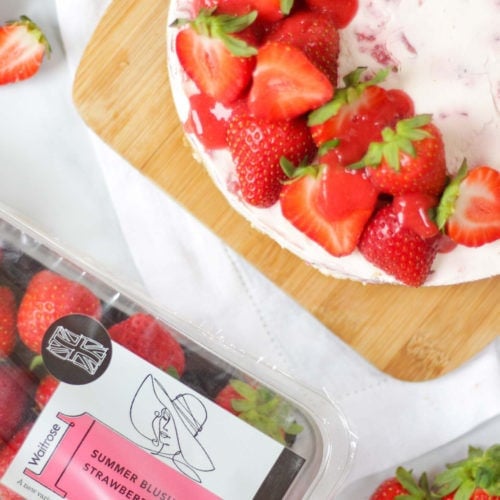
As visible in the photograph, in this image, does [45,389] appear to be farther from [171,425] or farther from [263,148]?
[263,148]

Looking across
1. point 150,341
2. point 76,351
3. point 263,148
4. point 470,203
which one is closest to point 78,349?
point 76,351

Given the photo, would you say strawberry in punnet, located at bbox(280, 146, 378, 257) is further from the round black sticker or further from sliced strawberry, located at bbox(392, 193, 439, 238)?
the round black sticker

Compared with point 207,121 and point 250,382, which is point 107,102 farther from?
point 250,382

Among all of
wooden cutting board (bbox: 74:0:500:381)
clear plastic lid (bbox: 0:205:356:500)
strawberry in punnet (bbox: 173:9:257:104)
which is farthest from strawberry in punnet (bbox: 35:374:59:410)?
strawberry in punnet (bbox: 173:9:257:104)

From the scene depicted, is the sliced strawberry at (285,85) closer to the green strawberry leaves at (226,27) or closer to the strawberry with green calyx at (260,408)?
the green strawberry leaves at (226,27)

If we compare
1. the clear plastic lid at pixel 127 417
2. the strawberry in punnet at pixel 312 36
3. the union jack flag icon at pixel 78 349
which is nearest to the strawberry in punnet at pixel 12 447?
the clear plastic lid at pixel 127 417
